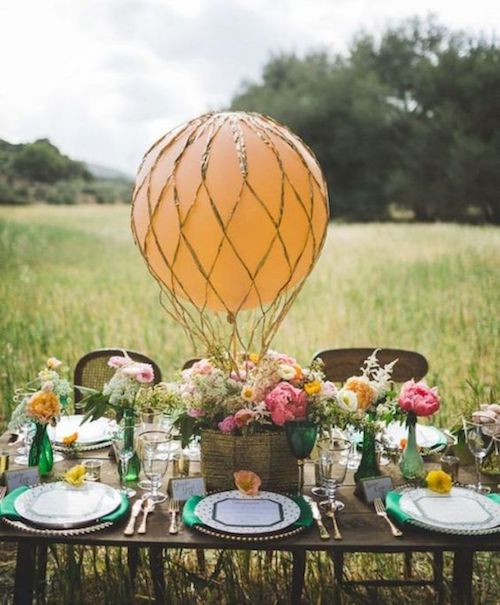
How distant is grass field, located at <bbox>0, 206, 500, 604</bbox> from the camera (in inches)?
175

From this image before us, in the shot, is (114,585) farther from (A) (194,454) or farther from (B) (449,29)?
(B) (449,29)

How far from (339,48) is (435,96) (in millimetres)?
2022

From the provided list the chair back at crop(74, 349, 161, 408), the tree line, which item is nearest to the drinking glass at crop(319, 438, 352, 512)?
→ the chair back at crop(74, 349, 161, 408)

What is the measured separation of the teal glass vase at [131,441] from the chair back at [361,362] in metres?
1.07

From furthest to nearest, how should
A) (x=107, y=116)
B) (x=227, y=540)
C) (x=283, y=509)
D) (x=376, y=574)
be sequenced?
1. (x=107, y=116)
2. (x=376, y=574)
3. (x=283, y=509)
4. (x=227, y=540)

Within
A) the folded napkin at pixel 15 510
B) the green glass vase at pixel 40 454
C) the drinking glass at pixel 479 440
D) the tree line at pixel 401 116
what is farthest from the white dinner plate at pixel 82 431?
the tree line at pixel 401 116

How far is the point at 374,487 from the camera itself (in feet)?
5.79

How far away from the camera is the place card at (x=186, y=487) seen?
5.68 ft

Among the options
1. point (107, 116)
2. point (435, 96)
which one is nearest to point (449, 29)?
point (435, 96)

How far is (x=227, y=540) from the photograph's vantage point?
60.4 inches

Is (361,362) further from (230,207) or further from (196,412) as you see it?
(230,207)

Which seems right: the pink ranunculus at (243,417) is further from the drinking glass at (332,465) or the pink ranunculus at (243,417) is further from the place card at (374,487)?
the place card at (374,487)

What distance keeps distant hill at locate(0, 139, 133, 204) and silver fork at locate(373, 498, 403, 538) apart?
15.9ft

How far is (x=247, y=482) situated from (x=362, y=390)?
1.18 feet
